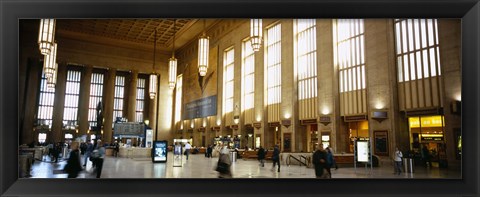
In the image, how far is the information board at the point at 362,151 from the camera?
10.8m

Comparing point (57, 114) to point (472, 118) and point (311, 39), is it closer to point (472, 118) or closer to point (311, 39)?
point (311, 39)

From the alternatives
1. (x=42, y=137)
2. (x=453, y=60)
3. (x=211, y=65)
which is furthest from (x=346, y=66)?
(x=42, y=137)

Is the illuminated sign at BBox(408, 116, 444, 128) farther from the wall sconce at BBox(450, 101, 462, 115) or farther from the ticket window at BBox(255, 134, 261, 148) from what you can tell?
the ticket window at BBox(255, 134, 261, 148)

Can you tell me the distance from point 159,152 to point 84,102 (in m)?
24.6

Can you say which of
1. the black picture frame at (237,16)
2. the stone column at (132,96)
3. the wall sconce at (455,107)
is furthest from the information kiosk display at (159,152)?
the stone column at (132,96)

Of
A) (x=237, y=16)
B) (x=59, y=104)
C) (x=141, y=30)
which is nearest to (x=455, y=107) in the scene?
(x=237, y=16)

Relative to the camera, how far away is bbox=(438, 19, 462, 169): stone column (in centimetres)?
1223

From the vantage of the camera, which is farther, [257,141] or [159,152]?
[257,141]

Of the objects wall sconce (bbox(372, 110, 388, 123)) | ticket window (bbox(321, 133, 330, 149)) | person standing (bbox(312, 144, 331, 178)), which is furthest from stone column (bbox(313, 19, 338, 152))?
person standing (bbox(312, 144, 331, 178))

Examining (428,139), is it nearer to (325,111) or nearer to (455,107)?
(455,107)

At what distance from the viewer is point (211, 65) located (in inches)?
1342

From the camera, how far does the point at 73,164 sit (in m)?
7.00

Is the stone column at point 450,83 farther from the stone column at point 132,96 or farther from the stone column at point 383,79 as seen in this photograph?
the stone column at point 132,96

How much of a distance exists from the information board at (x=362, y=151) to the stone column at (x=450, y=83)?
377 centimetres
